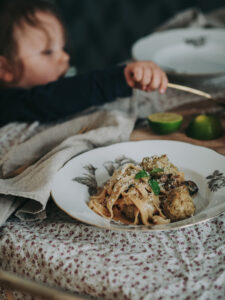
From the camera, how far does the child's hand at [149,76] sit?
2.99ft

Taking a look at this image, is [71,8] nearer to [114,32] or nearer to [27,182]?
[114,32]

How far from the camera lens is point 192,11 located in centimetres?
171

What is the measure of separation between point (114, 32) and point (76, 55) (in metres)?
0.32

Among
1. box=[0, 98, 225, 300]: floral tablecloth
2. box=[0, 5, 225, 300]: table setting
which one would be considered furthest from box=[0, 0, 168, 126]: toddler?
box=[0, 98, 225, 300]: floral tablecloth

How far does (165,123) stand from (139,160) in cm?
14

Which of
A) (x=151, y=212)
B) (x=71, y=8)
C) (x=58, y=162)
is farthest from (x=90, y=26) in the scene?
(x=151, y=212)

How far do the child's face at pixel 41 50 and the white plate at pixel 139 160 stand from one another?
24.1 inches

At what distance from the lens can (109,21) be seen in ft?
8.22

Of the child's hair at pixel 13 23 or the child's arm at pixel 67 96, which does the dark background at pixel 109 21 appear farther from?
the child's arm at pixel 67 96

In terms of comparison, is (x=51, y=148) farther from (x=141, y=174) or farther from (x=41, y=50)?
(x=41, y=50)

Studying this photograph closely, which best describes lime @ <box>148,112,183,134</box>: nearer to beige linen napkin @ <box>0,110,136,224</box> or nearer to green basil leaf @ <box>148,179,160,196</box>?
beige linen napkin @ <box>0,110,136,224</box>

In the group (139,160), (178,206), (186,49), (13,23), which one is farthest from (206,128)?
(13,23)

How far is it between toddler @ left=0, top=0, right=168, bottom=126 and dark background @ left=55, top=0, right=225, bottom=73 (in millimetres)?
1099

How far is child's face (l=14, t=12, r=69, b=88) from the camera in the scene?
1229mm
